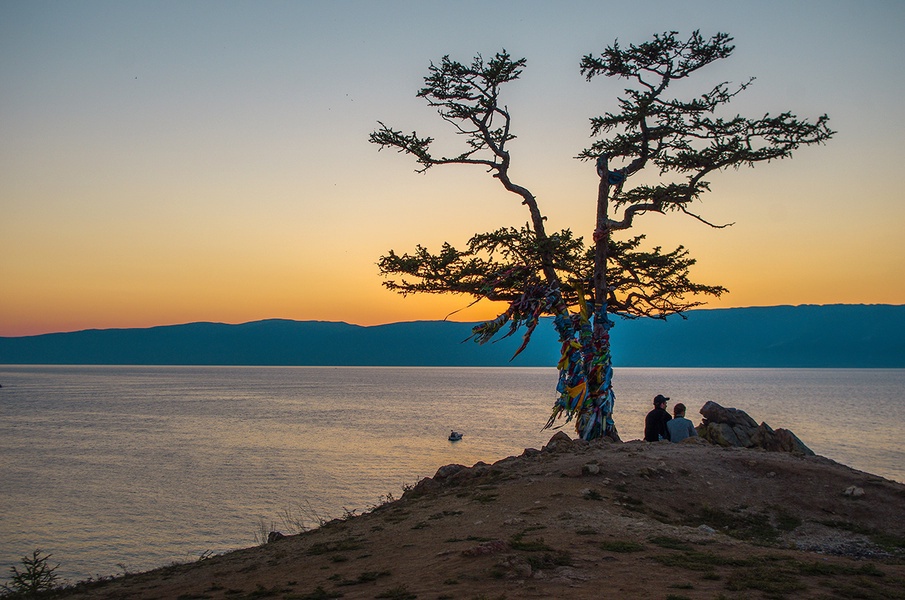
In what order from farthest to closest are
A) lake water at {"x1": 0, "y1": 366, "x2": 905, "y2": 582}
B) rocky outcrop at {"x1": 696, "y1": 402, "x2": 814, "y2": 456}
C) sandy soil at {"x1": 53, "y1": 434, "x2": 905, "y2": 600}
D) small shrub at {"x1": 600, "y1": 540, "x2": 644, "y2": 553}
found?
lake water at {"x1": 0, "y1": 366, "x2": 905, "y2": 582}, rocky outcrop at {"x1": 696, "y1": 402, "x2": 814, "y2": 456}, small shrub at {"x1": 600, "y1": 540, "x2": 644, "y2": 553}, sandy soil at {"x1": 53, "y1": 434, "x2": 905, "y2": 600}

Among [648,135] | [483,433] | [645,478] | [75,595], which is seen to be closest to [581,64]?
[648,135]

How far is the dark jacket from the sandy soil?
2320mm

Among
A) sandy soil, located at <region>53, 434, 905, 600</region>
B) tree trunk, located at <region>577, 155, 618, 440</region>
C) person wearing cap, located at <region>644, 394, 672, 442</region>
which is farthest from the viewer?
tree trunk, located at <region>577, 155, 618, 440</region>

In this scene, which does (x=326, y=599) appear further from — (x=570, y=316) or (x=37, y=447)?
(x=37, y=447)

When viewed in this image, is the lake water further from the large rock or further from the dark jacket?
the large rock

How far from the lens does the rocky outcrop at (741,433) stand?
20.5 m

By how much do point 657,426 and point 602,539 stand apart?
371 inches

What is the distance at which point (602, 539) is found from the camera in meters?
9.91

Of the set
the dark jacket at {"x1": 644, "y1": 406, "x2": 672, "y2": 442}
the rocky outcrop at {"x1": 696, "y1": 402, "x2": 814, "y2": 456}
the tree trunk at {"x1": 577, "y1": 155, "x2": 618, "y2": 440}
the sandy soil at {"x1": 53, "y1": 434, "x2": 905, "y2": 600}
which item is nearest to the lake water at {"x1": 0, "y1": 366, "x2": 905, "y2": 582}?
the sandy soil at {"x1": 53, "y1": 434, "x2": 905, "y2": 600}

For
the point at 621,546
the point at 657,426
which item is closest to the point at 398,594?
the point at 621,546

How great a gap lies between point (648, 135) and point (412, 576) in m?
15.7

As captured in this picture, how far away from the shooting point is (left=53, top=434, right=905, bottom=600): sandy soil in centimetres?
812

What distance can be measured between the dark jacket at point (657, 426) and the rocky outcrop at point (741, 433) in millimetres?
2480

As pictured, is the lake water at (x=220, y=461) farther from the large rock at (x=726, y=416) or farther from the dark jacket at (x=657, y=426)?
the large rock at (x=726, y=416)
